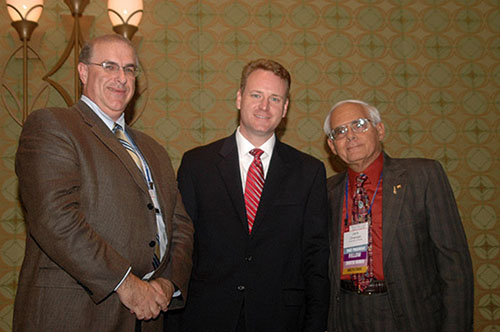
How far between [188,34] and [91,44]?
6.40ft

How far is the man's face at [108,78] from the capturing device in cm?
212

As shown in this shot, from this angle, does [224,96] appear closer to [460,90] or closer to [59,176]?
[460,90]

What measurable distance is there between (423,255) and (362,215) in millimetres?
366

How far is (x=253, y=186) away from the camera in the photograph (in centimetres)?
242

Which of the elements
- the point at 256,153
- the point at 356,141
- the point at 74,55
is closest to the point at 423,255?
the point at 356,141

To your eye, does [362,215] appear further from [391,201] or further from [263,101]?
[263,101]

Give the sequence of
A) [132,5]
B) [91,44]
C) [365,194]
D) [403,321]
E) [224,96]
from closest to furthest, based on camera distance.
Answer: [91,44], [403,321], [365,194], [132,5], [224,96]

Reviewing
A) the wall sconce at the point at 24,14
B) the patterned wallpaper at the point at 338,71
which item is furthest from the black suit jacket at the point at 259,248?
the wall sconce at the point at 24,14

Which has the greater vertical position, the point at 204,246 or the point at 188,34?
the point at 188,34

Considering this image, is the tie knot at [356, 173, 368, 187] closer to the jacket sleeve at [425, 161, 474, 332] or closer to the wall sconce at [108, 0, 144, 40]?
the jacket sleeve at [425, 161, 474, 332]

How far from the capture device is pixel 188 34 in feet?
13.1

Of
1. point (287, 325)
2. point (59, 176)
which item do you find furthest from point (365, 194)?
point (59, 176)

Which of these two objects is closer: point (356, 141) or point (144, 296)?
point (144, 296)

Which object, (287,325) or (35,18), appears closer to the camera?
(287,325)
